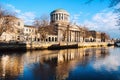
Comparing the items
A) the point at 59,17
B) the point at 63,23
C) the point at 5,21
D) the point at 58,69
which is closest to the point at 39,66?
the point at 58,69

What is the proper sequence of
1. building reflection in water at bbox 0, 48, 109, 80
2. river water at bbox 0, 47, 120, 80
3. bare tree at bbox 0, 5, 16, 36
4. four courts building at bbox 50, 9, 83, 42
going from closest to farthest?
river water at bbox 0, 47, 120, 80 < building reflection in water at bbox 0, 48, 109, 80 < bare tree at bbox 0, 5, 16, 36 < four courts building at bbox 50, 9, 83, 42

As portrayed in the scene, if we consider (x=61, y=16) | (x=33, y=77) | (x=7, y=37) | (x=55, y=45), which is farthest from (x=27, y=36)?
(x=33, y=77)

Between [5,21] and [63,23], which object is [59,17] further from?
[5,21]

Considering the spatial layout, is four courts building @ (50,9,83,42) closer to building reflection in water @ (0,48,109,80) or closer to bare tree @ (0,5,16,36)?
bare tree @ (0,5,16,36)

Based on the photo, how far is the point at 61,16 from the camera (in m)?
150

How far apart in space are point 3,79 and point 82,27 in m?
120

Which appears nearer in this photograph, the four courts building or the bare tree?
the bare tree

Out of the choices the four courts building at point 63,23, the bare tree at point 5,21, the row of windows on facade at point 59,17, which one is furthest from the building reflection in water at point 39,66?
the row of windows on facade at point 59,17

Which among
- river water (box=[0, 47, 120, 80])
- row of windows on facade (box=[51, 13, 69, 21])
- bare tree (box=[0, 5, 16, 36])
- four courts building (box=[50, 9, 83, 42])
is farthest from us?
row of windows on facade (box=[51, 13, 69, 21])

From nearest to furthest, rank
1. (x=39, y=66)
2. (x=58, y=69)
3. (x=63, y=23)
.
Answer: (x=58, y=69)
(x=39, y=66)
(x=63, y=23)

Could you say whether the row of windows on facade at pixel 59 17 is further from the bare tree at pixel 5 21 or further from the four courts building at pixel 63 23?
the bare tree at pixel 5 21

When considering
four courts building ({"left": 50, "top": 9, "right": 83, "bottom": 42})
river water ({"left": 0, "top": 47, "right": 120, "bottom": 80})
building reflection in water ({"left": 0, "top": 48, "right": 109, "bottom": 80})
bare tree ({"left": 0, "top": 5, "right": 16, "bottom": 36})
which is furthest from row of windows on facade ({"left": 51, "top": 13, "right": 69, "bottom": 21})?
river water ({"left": 0, "top": 47, "right": 120, "bottom": 80})

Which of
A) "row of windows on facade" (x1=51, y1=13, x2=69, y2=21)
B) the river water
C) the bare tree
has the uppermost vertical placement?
"row of windows on facade" (x1=51, y1=13, x2=69, y2=21)

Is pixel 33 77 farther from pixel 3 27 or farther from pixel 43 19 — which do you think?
pixel 43 19
